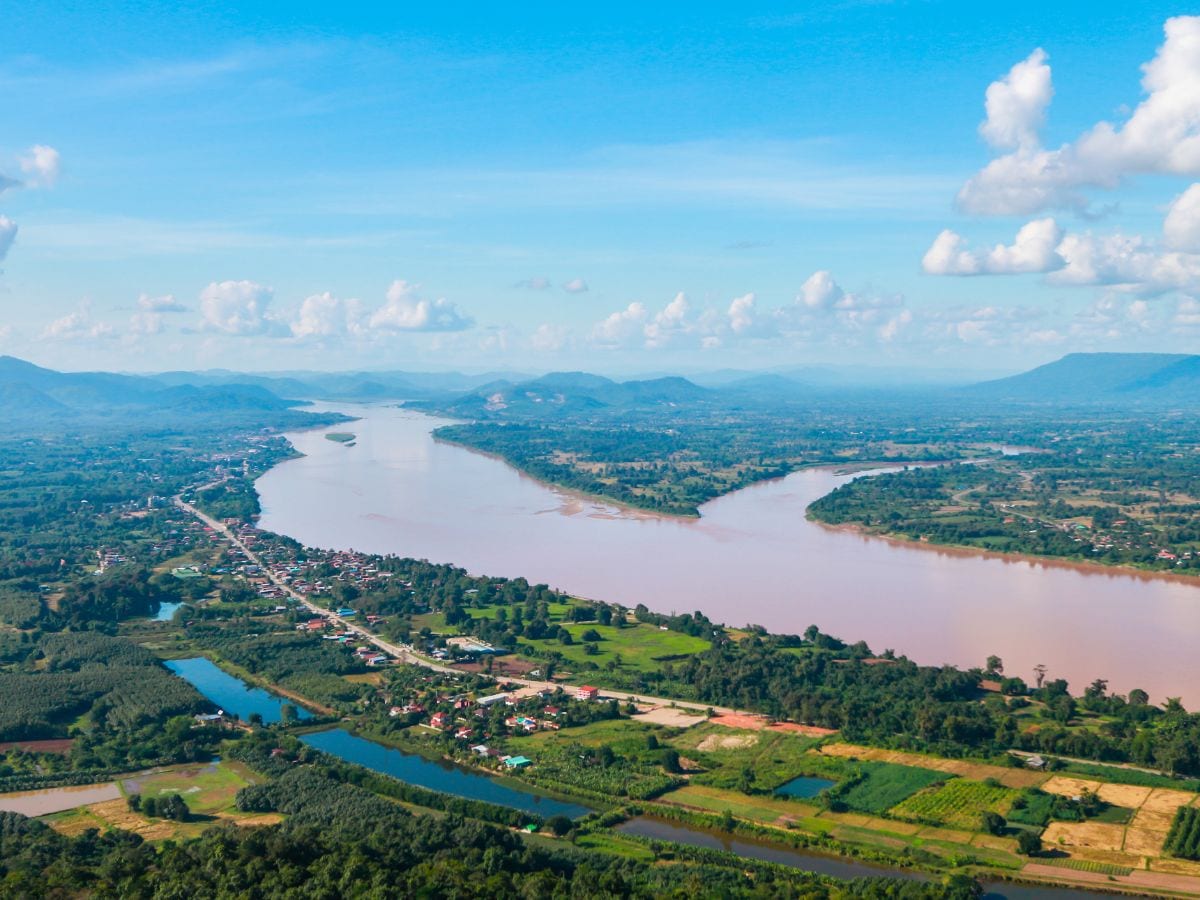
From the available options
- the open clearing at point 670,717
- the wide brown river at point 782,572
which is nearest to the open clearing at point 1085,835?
the wide brown river at point 782,572

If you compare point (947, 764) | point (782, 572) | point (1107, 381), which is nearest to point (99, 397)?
point (782, 572)

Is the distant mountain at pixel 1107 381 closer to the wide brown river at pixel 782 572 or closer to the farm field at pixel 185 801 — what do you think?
the wide brown river at pixel 782 572

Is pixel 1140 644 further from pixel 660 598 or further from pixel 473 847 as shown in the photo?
pixel 473 847

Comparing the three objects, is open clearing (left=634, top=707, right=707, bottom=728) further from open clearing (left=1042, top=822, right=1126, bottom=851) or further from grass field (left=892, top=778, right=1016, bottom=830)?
open clearing (left=1042, top=822, right=1126, bottom=851)

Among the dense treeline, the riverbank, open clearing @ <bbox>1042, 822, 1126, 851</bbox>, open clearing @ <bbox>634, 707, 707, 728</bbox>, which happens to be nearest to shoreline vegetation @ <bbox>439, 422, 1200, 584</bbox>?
the riverbank

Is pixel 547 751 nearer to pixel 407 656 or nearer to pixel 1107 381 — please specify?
pixel 407 656
